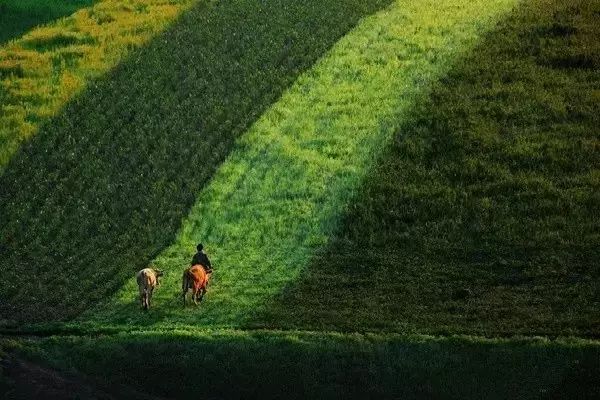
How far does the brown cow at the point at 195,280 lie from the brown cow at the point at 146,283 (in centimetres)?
57

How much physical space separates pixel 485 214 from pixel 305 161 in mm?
5492

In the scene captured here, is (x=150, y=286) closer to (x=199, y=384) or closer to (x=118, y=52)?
(x=199, y=384)

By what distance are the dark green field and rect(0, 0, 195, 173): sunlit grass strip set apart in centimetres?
59

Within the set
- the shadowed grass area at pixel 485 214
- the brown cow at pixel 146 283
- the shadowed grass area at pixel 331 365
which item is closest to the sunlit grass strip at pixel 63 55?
the brown cow at pixel 146 283

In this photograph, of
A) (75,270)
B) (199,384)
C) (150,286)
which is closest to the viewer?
(199,384)

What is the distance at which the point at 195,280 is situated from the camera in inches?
1000

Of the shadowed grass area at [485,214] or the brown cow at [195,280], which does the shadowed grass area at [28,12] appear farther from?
the brown cow at [195,280]

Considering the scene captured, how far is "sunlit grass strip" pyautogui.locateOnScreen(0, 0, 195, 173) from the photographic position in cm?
3578

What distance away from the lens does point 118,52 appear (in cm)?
3991

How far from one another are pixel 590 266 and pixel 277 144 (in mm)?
9970

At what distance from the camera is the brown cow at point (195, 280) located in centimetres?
2536

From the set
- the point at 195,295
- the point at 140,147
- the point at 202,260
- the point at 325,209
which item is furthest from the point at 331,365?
the point at 140,147

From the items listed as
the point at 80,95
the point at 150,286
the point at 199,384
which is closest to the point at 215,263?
the point at 150,286

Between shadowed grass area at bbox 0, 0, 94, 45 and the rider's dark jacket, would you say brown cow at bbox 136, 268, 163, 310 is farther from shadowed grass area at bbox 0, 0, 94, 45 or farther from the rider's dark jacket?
shadowed grass area at bbox 0, 0, 94, 45
